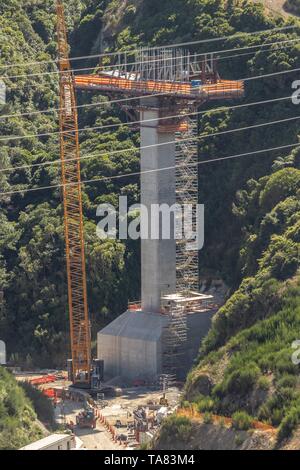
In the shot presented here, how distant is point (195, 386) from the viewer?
122 meters

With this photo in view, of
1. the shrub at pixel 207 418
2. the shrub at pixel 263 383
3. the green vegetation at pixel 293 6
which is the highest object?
the green vegetation at pixel 293 6

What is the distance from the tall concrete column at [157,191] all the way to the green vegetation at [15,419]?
23285 millimetres

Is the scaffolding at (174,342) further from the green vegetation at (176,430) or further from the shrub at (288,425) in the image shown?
the shrub at (288,425)

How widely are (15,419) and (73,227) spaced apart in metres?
33.3

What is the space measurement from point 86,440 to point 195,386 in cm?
933

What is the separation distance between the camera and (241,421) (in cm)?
11288

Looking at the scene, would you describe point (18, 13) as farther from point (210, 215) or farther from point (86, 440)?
point (86, 440)

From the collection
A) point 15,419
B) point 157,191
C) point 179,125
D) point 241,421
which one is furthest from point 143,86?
point 241,421

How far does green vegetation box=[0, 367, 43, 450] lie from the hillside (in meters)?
10.1

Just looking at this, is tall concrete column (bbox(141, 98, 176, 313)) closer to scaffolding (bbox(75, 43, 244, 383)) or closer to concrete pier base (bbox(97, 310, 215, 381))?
scaffolding (bbox(75, 43, 244, 383))

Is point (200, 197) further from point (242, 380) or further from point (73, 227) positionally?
point (242, 380)

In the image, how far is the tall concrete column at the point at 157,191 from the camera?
142 meters

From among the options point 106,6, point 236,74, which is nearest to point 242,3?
point 236,74

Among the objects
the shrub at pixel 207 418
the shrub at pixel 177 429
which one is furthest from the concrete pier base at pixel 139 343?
the shrub at pixel 207 418
